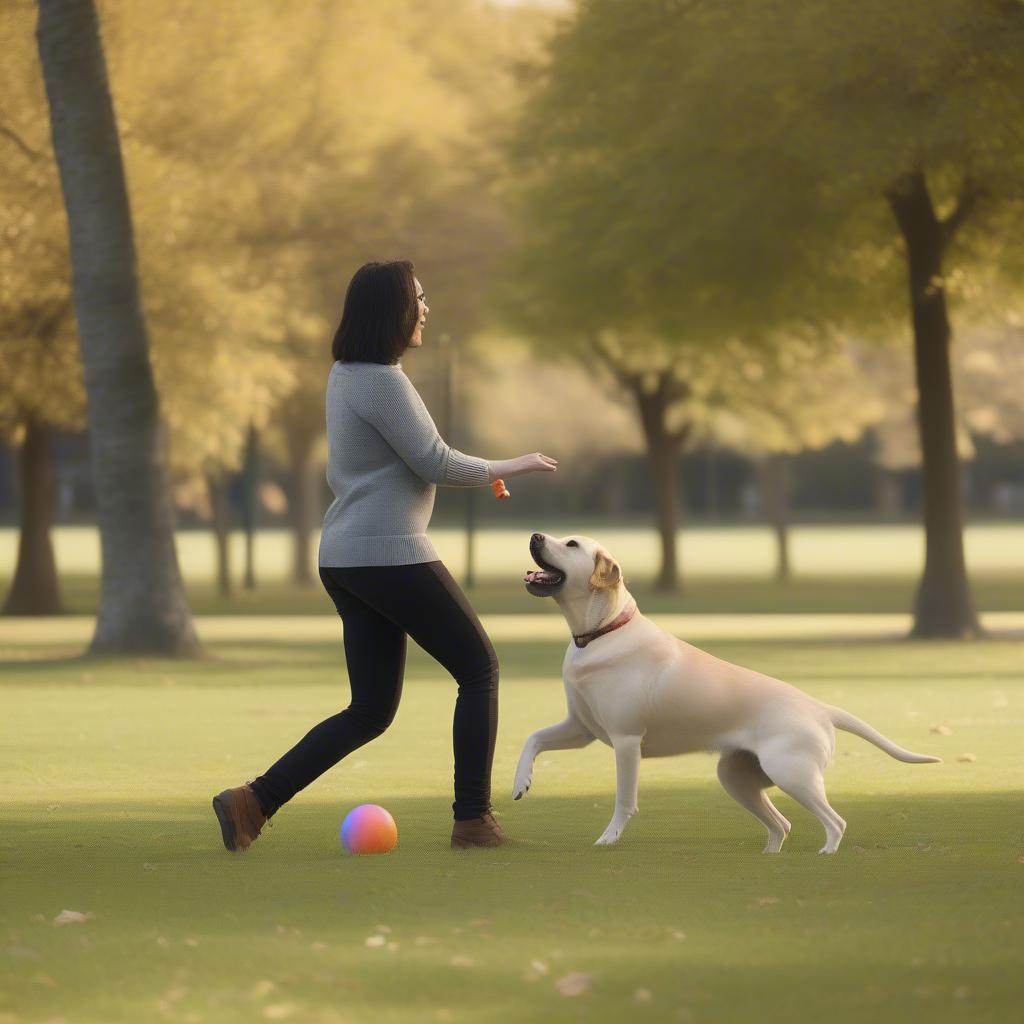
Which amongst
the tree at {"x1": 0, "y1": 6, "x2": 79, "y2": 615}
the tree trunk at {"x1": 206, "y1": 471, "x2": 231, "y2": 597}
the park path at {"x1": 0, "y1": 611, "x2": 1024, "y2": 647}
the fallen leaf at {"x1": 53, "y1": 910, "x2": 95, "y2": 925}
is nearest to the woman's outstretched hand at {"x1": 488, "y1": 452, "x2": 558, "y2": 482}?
the fallen leaf at {"x1": 53, "y1": 910, "x2": 95, "y2": 925}

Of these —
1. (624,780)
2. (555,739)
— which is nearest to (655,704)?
(624,780)

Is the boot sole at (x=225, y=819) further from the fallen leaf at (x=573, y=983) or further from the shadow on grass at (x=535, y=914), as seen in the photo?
the fallen leaf at (x=573, y=983)

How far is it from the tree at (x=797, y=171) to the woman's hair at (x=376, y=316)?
11866 mm

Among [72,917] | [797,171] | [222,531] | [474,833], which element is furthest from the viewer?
[222,531]

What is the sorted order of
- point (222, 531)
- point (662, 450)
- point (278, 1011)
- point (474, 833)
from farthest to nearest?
point (662, 450) → point (222, 531) → point (474, 833) → point (278, 1011)

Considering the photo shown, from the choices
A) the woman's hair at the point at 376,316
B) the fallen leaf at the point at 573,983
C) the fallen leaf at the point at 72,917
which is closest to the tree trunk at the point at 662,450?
the woman's hair at the point at 376,316

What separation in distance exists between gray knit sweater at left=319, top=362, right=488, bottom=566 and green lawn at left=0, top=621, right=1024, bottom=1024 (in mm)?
1147

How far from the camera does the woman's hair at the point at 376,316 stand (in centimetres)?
777

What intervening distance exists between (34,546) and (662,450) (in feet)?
38.9

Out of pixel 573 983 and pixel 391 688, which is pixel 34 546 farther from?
pixel 573 983

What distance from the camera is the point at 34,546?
28500mm

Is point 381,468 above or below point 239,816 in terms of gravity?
above

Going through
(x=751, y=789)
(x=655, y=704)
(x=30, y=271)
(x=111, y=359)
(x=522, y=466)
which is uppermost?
(x=30, y=271)

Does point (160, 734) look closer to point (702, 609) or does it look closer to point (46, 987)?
point (46, 987)
